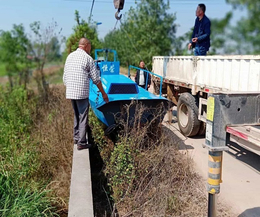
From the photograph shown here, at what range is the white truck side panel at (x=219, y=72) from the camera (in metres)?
4.84

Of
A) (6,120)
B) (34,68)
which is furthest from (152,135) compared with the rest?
(34,68)

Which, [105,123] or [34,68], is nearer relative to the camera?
[105,123]

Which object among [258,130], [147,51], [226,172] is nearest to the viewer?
[258,130]

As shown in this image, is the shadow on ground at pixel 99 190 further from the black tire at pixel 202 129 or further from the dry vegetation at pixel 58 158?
the black tire at pixel 202 129

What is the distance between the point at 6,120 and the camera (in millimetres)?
8484

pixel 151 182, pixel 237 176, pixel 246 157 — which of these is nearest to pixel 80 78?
pixel 151 182

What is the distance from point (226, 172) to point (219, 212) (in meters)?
1.42

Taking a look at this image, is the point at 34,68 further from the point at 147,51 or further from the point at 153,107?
the point at 153,107

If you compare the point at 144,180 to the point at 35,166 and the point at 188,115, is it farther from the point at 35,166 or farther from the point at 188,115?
the point at 188,115

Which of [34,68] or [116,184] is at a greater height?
[34,68]

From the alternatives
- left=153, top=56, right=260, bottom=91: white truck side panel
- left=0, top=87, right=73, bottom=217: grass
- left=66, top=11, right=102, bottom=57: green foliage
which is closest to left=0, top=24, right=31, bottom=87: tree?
left=66, top=11, right=102, bottom=57: green foliage

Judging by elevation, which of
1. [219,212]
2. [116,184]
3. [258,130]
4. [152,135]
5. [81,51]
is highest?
[81,51]

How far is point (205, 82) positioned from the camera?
20.7 ft

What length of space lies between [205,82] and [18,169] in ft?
13.7
